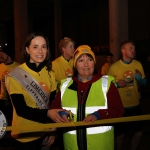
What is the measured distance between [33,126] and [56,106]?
0.96 feet

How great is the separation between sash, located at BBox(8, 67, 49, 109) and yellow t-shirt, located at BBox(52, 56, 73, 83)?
8.36ft

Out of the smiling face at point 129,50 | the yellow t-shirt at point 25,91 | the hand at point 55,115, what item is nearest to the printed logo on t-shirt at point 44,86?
the yellow t-shirt at point 25,91

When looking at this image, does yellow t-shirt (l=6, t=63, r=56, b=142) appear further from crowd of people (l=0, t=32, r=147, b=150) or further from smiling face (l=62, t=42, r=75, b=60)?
smiling face (l=62, t=42, r=75, b=60)

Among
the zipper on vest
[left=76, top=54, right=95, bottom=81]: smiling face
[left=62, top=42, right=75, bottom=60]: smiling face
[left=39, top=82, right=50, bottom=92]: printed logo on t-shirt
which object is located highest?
[left=62, top=42, right=75, bottom=60]: smiling face

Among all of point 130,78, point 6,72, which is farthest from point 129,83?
point 6,72

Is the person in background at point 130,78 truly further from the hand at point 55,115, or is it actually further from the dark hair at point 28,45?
the hand at point 55,115

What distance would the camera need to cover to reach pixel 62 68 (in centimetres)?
598

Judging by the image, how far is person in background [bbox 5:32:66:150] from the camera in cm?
316

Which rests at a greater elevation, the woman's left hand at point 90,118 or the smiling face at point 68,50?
the smiling face at point 68,50

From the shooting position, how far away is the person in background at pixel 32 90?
10.4ft

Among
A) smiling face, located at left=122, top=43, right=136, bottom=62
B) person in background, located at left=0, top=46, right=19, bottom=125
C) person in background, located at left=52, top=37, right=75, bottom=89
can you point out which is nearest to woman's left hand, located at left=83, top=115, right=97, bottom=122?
smiling face, located at left=122, top=43, right=136, bottom=62

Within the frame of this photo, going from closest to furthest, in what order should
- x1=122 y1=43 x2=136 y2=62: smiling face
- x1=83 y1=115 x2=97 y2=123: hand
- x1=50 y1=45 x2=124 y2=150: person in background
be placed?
1. x1=83 y1=115 x2=97 y2=123: hand
2. x1=50 y1=45 x2=124 y2=150: person in background
3. x1=122 y1=43 x2=136 y2=62: smiling face

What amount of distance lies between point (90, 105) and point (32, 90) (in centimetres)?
63

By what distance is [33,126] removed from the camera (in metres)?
3.20
